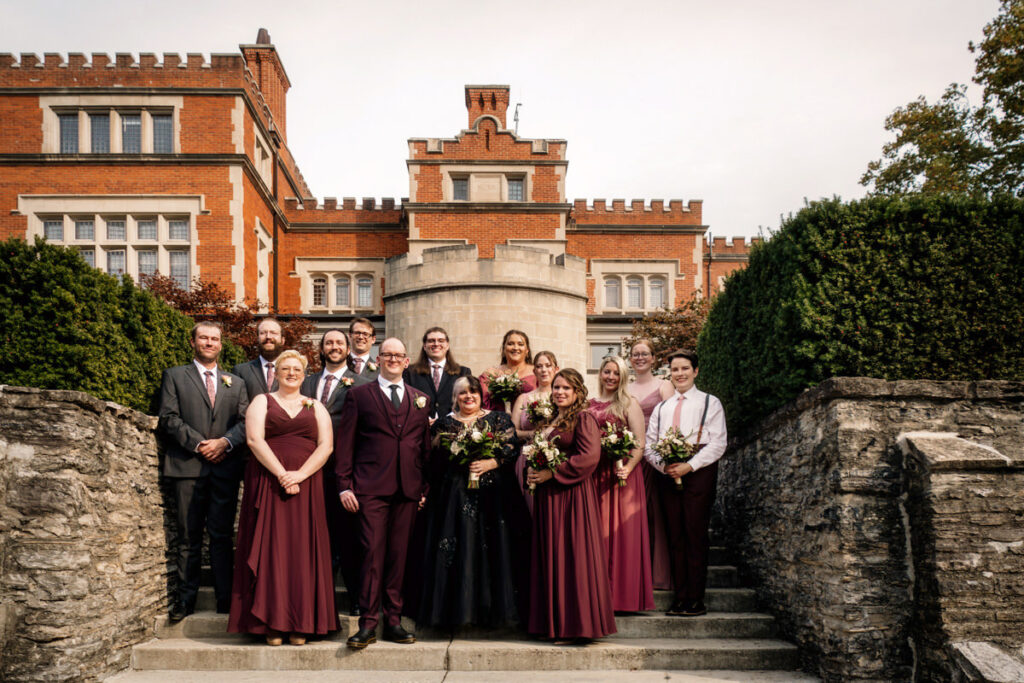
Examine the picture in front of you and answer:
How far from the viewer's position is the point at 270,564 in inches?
231

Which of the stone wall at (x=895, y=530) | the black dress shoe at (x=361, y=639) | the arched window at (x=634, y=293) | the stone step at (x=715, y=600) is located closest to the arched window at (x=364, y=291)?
the arched window at (x=634, y=293)

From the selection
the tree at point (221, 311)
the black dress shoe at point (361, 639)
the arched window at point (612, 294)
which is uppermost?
the arched window at point (612, 294)

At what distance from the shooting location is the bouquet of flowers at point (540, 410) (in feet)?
20.9

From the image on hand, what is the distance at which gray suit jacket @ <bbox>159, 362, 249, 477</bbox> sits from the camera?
21.0 feet

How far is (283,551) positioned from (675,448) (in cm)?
324

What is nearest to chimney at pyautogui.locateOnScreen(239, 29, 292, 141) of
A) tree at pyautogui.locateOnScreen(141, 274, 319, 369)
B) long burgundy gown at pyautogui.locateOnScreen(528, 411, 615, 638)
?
tree at pyautogui.locateOnScreen(141, 274, 319, 369)

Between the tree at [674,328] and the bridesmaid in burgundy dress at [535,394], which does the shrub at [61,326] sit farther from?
the tree at [674,328]

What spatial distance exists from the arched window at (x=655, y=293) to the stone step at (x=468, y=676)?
24.2m

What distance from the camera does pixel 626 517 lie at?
6527 mm

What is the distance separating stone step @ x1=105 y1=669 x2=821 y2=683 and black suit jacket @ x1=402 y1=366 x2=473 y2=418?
2.24 metres

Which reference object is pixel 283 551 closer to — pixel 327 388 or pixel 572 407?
pixel 327 388

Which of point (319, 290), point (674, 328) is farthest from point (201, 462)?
point (319, 290)

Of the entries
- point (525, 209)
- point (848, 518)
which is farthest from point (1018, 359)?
point (525, 209)

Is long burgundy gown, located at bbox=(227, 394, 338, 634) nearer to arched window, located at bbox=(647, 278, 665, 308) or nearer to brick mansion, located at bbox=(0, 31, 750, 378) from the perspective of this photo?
brick mansion, located at bbox=(0, 31, 750, 378)
